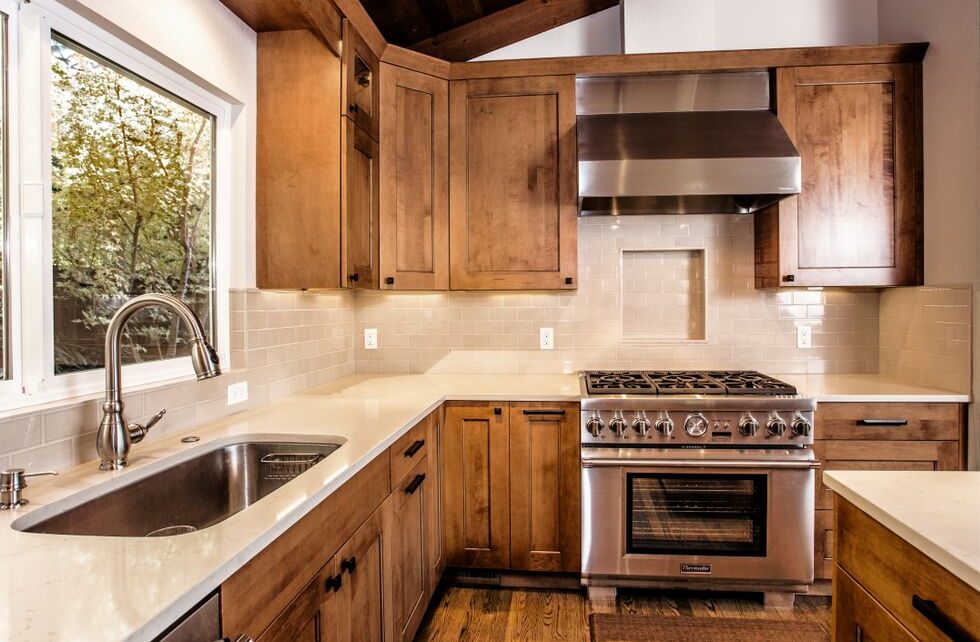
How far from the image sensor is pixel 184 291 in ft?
6.39

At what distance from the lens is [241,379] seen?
81.6 inches

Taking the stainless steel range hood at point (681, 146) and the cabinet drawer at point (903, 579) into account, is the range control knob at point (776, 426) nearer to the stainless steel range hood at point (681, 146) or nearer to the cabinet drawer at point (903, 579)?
the stainless steel range hood at point (681, 146)

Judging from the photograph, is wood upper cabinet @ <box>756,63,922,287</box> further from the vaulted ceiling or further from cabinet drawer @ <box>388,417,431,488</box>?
cabinet drawer @ <box>388,417,431,488</box>

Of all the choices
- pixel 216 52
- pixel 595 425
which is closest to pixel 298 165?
pixel 216 52

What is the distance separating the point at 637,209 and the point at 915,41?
1.47m

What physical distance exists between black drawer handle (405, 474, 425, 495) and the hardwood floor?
638 millimetres

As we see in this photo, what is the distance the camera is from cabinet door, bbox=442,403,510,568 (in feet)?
8.27

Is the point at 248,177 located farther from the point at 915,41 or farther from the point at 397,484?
the point at 915,41

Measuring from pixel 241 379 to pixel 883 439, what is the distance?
2640mm

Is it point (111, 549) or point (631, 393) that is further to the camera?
point (631, 393)

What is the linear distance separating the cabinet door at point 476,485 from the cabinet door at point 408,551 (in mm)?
266

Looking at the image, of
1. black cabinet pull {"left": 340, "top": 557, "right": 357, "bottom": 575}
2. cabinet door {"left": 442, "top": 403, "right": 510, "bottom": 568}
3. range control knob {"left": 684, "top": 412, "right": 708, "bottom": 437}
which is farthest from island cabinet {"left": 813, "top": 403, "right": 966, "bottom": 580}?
black cabinet pull {"left": 340, "top": 557, "right": 357, "bottom": 575}

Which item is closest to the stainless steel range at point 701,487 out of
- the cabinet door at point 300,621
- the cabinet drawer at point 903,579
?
the cabinet drawer at point 903,579

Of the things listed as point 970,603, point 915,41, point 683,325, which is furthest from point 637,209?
point 970,603
